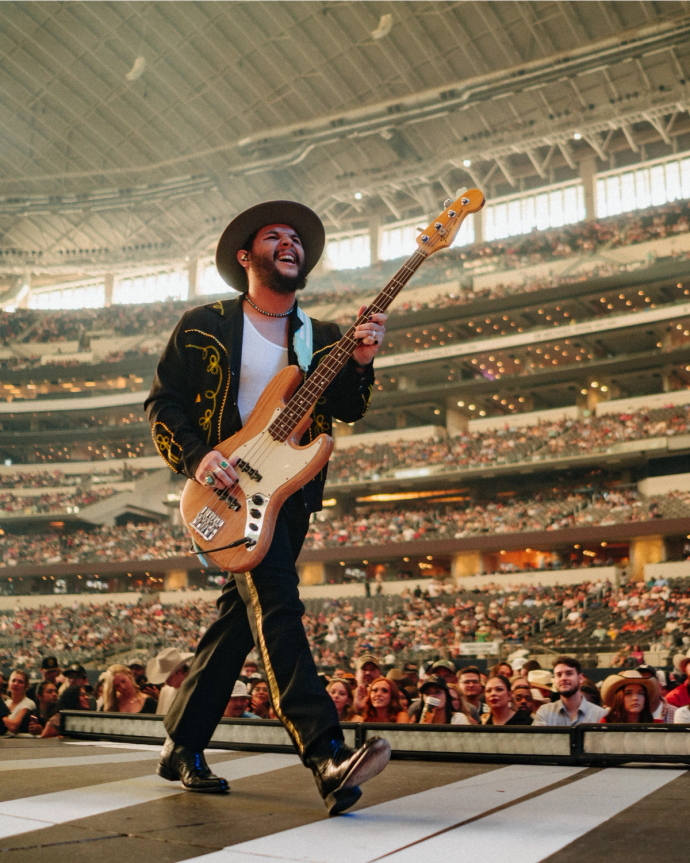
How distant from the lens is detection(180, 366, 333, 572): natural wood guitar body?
255 cm

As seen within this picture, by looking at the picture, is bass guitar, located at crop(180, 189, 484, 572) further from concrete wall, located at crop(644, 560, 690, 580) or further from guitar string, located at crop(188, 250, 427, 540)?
concrete wall, located at crop(644, 560, 690, 580)

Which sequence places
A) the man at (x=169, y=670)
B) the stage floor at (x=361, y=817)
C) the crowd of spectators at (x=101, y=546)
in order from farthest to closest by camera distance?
the crowd of spectators at (x=101, y=546)
the man at (x=169, y=670)
the stage floor at (x=361, y=817)

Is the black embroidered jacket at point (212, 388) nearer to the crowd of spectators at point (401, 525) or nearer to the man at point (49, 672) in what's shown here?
the man at point (49, 672)

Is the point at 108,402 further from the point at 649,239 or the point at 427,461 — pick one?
the point at 649,239

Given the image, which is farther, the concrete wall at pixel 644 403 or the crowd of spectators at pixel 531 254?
the crowd of spectators at pixel 531 254

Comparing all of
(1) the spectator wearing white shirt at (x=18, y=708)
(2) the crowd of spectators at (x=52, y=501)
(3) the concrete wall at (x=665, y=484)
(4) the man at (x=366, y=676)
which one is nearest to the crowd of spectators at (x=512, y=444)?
(3) the concrete wall at (x=665, y=484)

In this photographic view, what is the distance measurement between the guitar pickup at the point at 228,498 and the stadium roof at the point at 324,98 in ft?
122

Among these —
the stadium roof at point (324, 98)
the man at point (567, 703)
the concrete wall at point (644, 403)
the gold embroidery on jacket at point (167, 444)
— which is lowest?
the man at point (567, 703)

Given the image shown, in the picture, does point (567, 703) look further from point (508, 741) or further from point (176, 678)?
point (176, 678)

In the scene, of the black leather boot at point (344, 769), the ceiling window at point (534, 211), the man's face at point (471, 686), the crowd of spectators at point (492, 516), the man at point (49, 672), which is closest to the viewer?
the black leather boot at point (344, 769)

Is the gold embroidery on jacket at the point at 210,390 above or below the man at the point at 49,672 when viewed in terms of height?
above

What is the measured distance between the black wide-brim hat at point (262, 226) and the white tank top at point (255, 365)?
10.8 inches

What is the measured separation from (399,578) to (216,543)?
1200 inches

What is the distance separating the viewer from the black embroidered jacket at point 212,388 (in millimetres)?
2822
